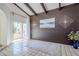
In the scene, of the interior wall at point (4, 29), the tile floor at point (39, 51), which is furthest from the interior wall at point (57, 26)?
the interior wall at point (4, 29)

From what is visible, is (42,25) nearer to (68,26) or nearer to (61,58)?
(68,26)

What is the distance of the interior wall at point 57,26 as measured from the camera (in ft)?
19.9

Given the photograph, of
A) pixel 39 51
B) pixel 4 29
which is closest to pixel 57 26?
pixel 39 51

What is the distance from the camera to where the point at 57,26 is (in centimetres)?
712

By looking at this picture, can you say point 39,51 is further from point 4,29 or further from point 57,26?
point 57,26

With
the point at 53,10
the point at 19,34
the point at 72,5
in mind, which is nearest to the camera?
the point at 72,5

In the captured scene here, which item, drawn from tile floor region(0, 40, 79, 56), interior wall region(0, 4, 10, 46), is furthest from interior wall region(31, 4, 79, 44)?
interior wall region(0, 4, 10, 46)

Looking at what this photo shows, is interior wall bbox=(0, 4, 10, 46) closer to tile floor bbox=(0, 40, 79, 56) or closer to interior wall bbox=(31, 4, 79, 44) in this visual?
tile floor bbox=(0, 40, 79, 56)

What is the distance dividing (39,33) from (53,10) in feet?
8.87

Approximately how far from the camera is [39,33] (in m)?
8.73

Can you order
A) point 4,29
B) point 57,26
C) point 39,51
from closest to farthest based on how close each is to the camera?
1. point 39,51
2. point 4,29
3. point 57,26

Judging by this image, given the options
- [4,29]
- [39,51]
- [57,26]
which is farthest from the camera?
[57,26]

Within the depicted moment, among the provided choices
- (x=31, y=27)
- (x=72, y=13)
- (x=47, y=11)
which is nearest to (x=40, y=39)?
(x=31, y=27)

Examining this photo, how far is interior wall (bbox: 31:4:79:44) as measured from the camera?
6074mm
